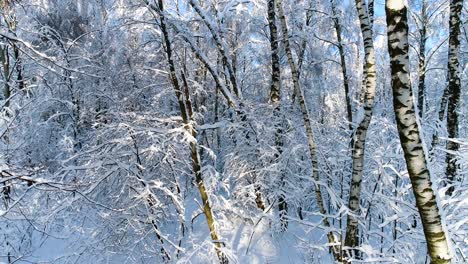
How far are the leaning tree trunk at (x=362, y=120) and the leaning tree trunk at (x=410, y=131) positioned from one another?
260 centimetres

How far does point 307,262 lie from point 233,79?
14.4 ft

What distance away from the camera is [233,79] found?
871 cm

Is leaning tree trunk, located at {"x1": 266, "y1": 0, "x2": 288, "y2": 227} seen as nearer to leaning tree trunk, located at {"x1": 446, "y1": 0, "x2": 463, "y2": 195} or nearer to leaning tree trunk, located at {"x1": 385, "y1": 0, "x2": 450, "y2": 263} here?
leaning tree trunk, located at {"x1": 446, "y1": 0, "x2": 463, "y2": 195}

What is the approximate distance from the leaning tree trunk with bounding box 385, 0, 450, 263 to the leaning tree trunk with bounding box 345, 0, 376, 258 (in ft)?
8.54

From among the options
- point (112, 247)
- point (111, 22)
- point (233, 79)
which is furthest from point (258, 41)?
point (112, 247)

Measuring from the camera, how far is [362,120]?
5598 millimetres

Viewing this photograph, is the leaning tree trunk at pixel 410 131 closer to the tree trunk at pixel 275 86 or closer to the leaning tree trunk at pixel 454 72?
the leaning tree trunk at pixel 454 72

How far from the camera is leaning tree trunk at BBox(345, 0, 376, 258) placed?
17.4 ft

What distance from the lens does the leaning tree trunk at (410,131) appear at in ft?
9.20

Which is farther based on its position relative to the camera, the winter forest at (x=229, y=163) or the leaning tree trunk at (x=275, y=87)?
the leaning tree trunk at (x=275, y=87)

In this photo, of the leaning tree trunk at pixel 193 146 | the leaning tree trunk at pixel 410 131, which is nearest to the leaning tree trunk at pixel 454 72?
the leaning tree trunk at pixel 410 131

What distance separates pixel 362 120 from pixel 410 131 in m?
2.83

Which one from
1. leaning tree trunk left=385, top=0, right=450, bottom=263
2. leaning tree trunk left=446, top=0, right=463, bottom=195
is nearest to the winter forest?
leaning tree trunk left=446, top=0, right=463, bottom=195

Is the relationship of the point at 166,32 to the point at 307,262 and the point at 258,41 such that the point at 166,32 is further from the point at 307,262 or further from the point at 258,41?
the point at 258,41
